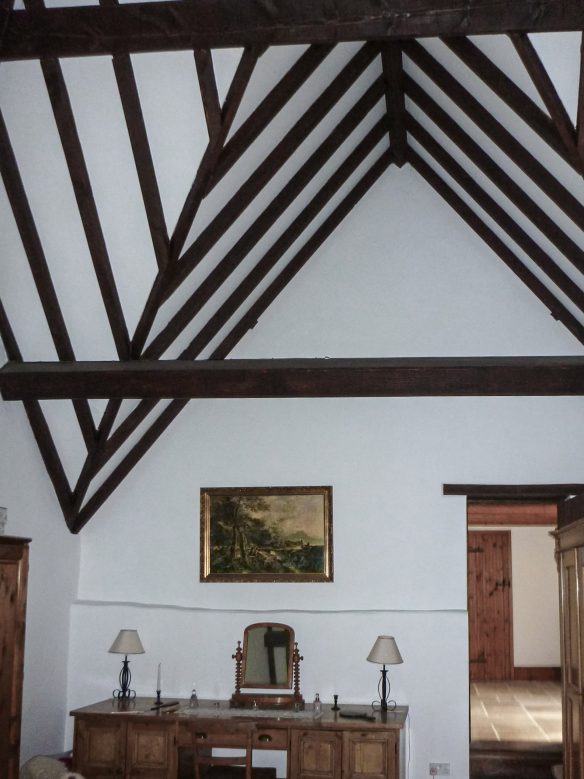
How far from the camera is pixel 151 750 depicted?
7723 millimetres

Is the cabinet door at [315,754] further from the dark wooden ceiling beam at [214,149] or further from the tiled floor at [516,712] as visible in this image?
the dark wooden ceiling beam at [214,149]

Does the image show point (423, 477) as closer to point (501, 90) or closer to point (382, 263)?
point (382, 263)

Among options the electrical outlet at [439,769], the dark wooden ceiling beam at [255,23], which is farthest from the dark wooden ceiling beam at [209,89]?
the electrical outlet at [439,769]

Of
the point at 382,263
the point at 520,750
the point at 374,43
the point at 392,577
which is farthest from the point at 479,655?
the point at 374,43

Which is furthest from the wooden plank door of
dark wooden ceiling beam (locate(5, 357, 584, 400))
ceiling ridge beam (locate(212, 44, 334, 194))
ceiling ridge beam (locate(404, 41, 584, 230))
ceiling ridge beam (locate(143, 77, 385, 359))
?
ceiling ridge beam (locate(212, 44, 334, 194))

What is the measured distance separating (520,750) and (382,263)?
504 cm

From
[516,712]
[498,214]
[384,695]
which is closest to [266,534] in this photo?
[384,695]

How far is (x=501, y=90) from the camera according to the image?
6.28 m

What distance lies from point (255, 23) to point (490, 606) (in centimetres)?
1268

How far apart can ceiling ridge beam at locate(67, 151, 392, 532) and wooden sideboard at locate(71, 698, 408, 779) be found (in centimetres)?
190

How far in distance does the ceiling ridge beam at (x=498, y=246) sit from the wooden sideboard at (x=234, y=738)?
147 inches

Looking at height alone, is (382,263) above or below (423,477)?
above

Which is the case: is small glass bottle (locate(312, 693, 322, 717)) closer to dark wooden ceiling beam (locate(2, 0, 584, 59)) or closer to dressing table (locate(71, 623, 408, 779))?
dressing table (locate(71, 623, 408, 779))

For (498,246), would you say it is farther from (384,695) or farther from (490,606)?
(490,606)
